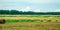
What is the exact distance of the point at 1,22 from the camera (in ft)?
42.6

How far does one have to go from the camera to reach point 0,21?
13086 millimetres

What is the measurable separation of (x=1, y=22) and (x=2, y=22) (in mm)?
79

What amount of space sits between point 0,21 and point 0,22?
110 millimetres

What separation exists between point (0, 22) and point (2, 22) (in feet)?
0.46

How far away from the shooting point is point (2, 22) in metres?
13.0

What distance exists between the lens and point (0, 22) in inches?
512

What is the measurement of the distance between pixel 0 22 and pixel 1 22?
75 mm

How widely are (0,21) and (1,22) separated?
0.15m
